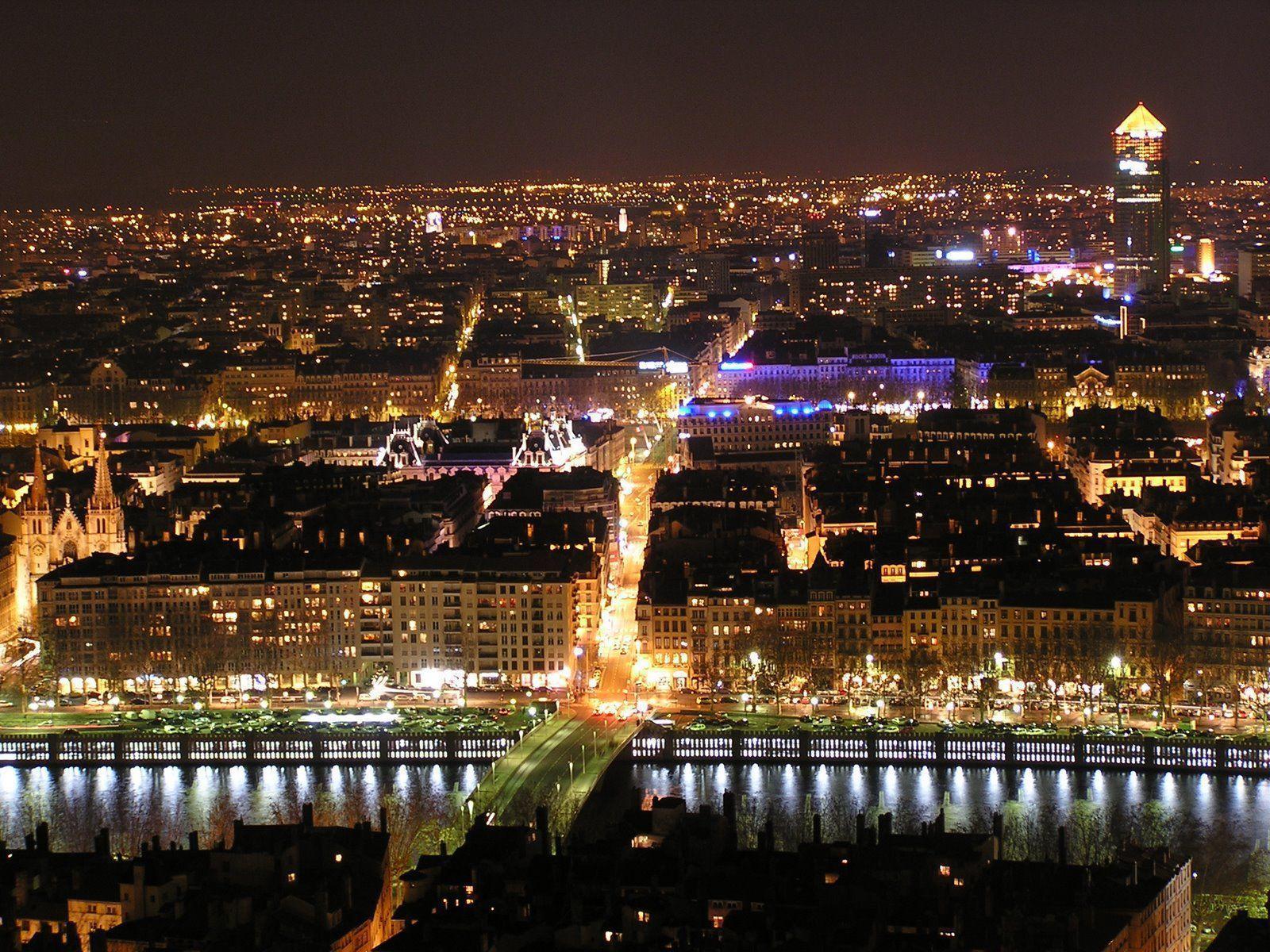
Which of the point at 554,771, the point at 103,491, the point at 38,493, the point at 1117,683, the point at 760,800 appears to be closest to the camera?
the point at 760,800

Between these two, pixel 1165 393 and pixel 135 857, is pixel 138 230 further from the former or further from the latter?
pixel 135 857

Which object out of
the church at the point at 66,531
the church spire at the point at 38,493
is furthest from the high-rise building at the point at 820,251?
the church at the point at 66,531

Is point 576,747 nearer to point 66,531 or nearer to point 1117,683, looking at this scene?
point 1117,683

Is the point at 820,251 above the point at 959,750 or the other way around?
above

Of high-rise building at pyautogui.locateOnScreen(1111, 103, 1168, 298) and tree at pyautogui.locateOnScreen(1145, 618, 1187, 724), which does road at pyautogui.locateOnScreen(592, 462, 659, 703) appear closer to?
tree at pyautogui.locateOnScreen(1145, 618, 1187, 724)

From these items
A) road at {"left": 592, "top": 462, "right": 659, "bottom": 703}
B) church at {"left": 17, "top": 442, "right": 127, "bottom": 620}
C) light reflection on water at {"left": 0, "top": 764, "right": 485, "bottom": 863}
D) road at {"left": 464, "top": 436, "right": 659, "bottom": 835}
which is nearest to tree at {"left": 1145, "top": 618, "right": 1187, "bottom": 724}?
road at {"left": 464, "top": 436, "right": 659, "bottom": 835}

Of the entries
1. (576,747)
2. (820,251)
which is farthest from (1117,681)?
(820,251)

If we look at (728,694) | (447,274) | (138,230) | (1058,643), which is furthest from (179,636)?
(138,230)

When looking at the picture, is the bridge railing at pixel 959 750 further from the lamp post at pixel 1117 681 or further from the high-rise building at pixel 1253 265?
the high-rise building at pixel 1253 265
